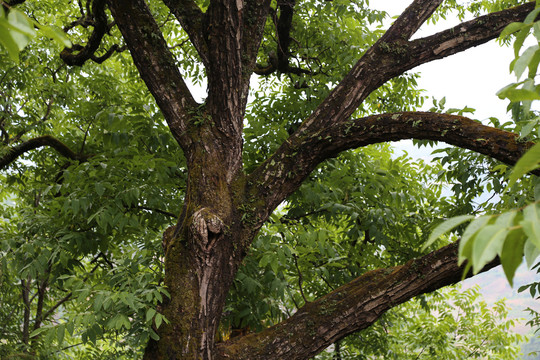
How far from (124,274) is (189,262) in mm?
438

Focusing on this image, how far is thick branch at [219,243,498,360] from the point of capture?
9.43 ft

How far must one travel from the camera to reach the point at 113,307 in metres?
2.58

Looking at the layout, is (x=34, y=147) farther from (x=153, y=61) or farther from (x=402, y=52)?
(x=402, y=52)

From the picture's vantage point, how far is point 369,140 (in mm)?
2975

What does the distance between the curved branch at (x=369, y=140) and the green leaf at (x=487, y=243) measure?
6.28 ft

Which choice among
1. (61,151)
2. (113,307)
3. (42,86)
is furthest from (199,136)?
(42,86)

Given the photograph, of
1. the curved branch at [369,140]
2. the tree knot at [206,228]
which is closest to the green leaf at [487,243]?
the curved branch at [369,140]

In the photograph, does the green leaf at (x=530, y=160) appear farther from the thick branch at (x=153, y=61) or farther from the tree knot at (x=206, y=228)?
the thick branch at (x=153, y=61)

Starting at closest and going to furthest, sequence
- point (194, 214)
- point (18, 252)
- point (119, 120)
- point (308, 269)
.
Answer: point (194, 214) < point (18, 252) < point (119, 120) < point (308, 269)

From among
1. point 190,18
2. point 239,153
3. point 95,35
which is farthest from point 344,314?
point 95,35

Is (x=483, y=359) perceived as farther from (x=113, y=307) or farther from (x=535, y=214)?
(x=535, y=214)

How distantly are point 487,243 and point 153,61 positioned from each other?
2.82 m

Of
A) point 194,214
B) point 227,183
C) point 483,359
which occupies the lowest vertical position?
point 483,359

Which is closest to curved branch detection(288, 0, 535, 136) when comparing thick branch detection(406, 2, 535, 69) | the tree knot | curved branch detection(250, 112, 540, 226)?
thick branch detection(406, 2, 535, 69)
